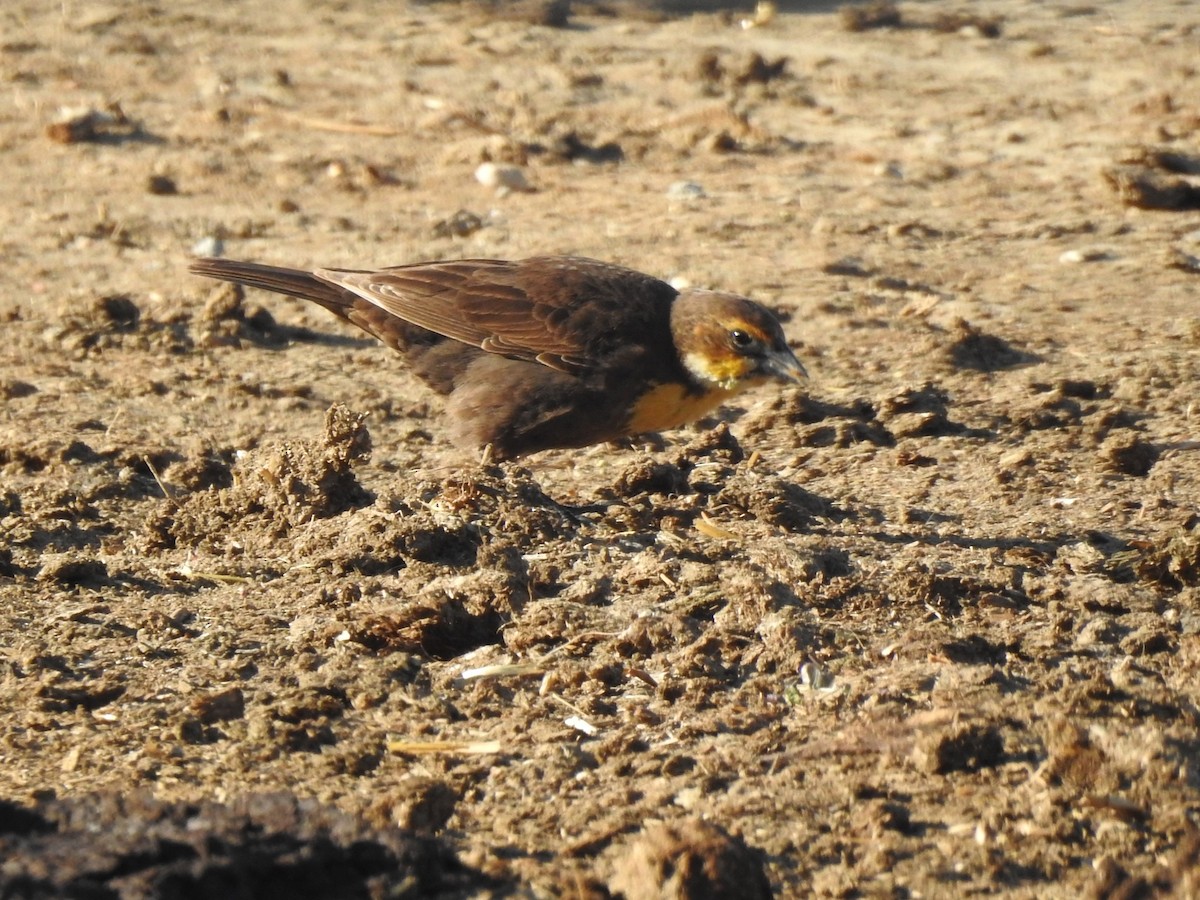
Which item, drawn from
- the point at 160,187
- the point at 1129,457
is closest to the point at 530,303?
the point at 1129,457

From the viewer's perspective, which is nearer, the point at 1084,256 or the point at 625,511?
the point at 625,511

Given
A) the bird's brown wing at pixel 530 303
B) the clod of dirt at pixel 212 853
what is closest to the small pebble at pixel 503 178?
the bird's brown wing at pixel 530 303

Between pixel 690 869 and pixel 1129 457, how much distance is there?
3296 mm

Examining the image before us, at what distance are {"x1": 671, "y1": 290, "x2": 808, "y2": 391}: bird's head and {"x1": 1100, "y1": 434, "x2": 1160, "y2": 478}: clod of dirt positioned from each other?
1139 millimetres

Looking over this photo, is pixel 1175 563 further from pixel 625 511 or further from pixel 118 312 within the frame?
pixel 118 312

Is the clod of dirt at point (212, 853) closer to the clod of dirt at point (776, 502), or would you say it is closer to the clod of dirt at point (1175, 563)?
the clod of dirt at point (776, 502)

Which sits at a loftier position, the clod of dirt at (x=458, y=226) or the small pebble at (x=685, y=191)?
the small pebble at (x=685, y=191)

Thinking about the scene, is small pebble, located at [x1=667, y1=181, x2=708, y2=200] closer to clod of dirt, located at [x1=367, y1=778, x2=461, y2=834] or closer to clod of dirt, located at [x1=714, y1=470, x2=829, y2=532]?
clod of dirt, located at [x1=714, y1=470, x2=829, y2=532]

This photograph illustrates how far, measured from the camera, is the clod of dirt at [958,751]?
4062 millimetres

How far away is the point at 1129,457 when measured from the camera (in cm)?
611

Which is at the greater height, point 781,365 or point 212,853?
point 781,365

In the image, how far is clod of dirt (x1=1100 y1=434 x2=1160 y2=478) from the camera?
240 inches

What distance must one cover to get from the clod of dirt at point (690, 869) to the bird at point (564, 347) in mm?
2866

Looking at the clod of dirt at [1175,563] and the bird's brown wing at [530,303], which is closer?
the clod of dirt at [1175,563]
